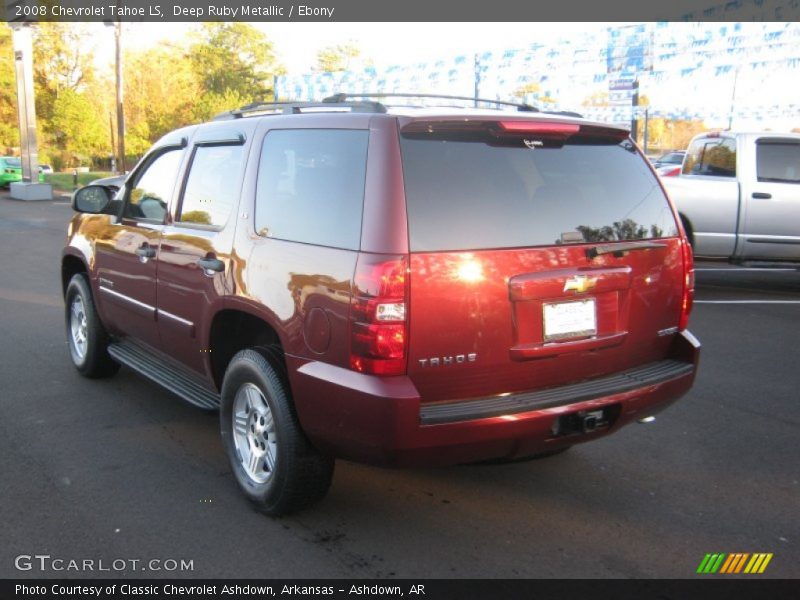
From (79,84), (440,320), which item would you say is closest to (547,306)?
(440,320)

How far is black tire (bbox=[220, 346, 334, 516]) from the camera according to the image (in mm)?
3412

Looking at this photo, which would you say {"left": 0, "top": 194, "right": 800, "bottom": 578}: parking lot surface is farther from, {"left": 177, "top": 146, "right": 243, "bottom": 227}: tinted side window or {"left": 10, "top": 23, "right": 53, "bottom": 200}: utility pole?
{"left": 10, "top": 23, "right": 53, "bottom": 200}: utility pole

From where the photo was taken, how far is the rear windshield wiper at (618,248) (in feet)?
11.2

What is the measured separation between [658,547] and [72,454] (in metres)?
3.25

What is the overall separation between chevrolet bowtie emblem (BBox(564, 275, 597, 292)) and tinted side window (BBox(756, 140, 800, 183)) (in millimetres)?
7963

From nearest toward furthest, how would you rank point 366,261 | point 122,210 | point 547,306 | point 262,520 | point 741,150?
point 366,261 → point 547,306 → point 262,520 → point 122,210 → point 741,150

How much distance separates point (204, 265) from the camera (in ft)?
13.0

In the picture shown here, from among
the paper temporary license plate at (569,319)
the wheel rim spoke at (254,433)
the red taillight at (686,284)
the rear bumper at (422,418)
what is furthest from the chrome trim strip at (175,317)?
the red taillight at (686,284)

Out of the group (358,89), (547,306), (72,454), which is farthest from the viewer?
(358,89)

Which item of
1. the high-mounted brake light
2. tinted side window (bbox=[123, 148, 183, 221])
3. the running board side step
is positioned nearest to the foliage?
the high-mounted brake light

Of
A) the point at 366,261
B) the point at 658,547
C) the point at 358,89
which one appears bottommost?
the point at 658,547

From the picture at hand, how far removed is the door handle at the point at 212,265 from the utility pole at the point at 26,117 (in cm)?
2385

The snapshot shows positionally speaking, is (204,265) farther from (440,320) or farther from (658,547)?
(658,547)

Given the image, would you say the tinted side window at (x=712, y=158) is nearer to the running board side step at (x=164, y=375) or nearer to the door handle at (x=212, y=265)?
the running board side step at (x=164, y=375)
